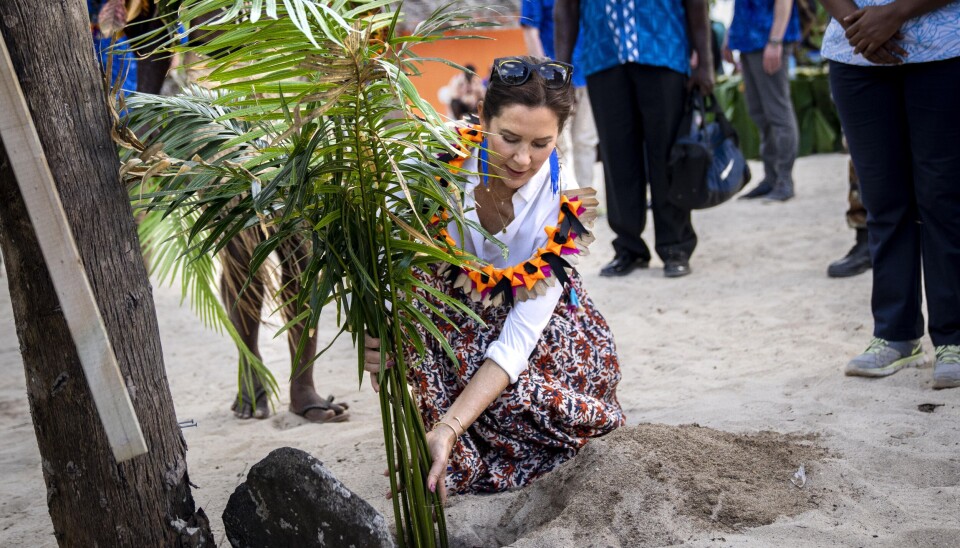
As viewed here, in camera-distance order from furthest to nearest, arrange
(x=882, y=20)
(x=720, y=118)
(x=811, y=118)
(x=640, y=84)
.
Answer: (x=811, y=118)
(x=720, y=118)
(x=640, y=84)
(x=882, y=20)

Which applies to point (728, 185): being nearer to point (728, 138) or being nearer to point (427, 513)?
point (728, 138)

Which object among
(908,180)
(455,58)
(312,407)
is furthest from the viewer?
(455,58)

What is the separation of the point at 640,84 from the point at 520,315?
274cm

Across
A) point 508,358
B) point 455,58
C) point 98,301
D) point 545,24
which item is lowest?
point 455,58

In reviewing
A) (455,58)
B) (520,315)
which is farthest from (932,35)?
(455,58)

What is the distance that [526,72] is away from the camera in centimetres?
249

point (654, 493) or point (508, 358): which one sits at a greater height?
point (508, 358)

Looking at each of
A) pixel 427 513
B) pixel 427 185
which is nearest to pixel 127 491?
pixel 427 513

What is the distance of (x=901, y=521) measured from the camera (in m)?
2.23

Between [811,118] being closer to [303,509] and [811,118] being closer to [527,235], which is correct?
[527,235]

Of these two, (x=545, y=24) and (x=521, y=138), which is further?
(x=545, y=24)

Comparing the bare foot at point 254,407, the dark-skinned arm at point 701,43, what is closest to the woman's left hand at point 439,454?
the bare foot at point 254,407

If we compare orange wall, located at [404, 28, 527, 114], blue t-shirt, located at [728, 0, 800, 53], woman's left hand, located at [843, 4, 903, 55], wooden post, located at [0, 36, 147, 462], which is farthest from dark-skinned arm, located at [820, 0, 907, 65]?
orange wall, located at [404, 28, 527, 114]

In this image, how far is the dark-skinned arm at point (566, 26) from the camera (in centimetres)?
509
